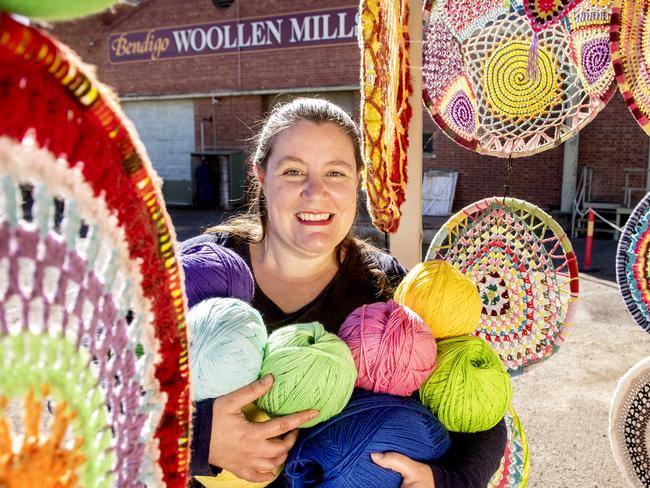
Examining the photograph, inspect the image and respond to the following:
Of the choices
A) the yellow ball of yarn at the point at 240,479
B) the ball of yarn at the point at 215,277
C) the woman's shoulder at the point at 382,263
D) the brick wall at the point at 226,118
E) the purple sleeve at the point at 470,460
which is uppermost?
the brick wall at the point at 226,118

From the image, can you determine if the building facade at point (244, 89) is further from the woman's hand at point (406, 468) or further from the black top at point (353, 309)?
the woman's hand at point (406, 468)

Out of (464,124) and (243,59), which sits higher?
(243,59)

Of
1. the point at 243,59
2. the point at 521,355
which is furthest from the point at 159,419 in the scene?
the point at 243,59

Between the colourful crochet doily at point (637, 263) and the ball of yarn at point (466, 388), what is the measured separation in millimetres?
709

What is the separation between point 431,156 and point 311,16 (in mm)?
3710

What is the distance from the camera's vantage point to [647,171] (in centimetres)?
884

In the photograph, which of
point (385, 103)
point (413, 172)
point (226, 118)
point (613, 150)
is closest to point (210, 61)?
point (226, 118)

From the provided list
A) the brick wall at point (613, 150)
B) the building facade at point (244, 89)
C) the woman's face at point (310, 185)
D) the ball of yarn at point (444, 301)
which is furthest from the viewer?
the building facade at point (244, 89)

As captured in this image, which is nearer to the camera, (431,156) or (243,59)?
(431,156)

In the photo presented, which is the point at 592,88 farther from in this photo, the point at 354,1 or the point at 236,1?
the point at 236,1

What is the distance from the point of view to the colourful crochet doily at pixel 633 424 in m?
1.63

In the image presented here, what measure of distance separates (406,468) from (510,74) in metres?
1.20

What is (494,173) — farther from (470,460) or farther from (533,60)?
(470,460)

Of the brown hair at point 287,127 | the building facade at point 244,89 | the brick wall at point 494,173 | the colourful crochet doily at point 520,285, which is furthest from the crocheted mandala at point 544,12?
the brick wall at point 494,173
